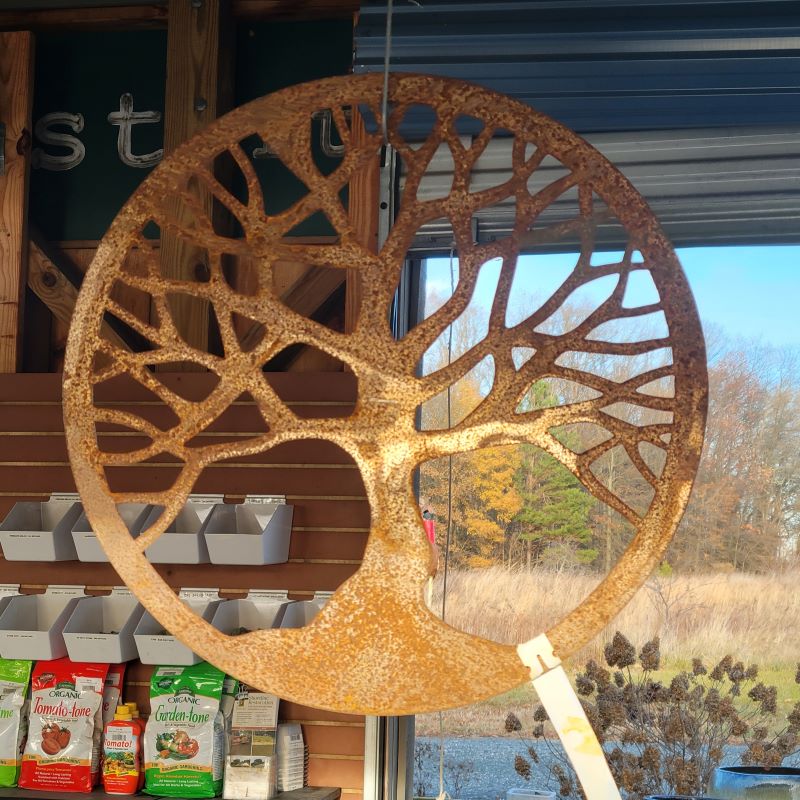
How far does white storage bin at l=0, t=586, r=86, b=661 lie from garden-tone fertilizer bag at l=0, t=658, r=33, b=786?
0.21 ft

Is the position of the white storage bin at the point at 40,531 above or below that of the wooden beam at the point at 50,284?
below

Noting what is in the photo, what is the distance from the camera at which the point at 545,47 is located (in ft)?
8.55

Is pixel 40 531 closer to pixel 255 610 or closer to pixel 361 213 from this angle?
pixel 255 610

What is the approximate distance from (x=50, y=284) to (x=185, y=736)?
1.42 meters

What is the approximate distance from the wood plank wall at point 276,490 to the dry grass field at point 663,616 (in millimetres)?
322

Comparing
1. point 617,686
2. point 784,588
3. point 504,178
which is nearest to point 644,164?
point 504,178

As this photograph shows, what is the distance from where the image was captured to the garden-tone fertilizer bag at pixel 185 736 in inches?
103

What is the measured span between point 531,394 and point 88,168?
5.10ft

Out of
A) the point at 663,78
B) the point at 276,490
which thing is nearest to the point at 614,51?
the point at 663,78

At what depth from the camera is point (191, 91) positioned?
122 inches

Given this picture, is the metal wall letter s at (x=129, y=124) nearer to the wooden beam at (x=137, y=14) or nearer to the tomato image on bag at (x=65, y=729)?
the wooden beam at (x=137, y=14)

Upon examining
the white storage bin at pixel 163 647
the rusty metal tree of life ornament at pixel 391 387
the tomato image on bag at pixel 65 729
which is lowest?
the tomato image on bag at pixel 65 729

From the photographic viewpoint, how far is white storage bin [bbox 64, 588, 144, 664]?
268cm

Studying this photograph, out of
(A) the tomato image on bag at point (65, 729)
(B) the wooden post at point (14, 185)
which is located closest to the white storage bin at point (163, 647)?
(A) the tomato image on bag at point (65, 729)
